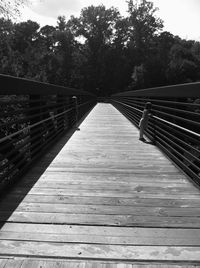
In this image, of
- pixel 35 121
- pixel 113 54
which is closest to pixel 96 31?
pixel 113 54

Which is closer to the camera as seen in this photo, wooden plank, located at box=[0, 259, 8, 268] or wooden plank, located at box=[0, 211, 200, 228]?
wooden plank, located at box=[0, 259, 8, 268]

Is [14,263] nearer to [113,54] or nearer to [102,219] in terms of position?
[102,219]

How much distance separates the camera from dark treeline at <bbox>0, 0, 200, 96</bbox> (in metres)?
56.5

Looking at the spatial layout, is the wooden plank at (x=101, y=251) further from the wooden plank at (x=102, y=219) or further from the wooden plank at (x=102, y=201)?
the wooden plank at (x=102, y=201)

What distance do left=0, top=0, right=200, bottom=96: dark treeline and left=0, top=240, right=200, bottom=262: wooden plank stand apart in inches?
2108

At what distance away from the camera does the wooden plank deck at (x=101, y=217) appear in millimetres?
2619

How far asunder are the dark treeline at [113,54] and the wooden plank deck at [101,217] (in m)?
51.5

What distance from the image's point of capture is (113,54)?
6431 centimetres

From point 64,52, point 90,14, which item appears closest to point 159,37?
point 90,14

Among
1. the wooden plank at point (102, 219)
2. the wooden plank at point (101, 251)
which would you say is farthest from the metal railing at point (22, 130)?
the wooden plank at point (101, 251)

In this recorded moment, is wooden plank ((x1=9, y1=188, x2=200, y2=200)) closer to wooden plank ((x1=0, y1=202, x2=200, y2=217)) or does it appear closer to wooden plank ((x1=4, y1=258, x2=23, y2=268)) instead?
wooden plank ((x1=0, y1=202, x2=200, y2=217))

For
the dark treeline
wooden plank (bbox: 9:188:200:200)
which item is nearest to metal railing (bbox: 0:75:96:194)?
wooden plank (bbox: 9:188:200:200)

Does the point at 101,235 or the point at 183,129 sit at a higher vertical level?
the point at 183,129

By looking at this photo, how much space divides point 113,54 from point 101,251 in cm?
6378
